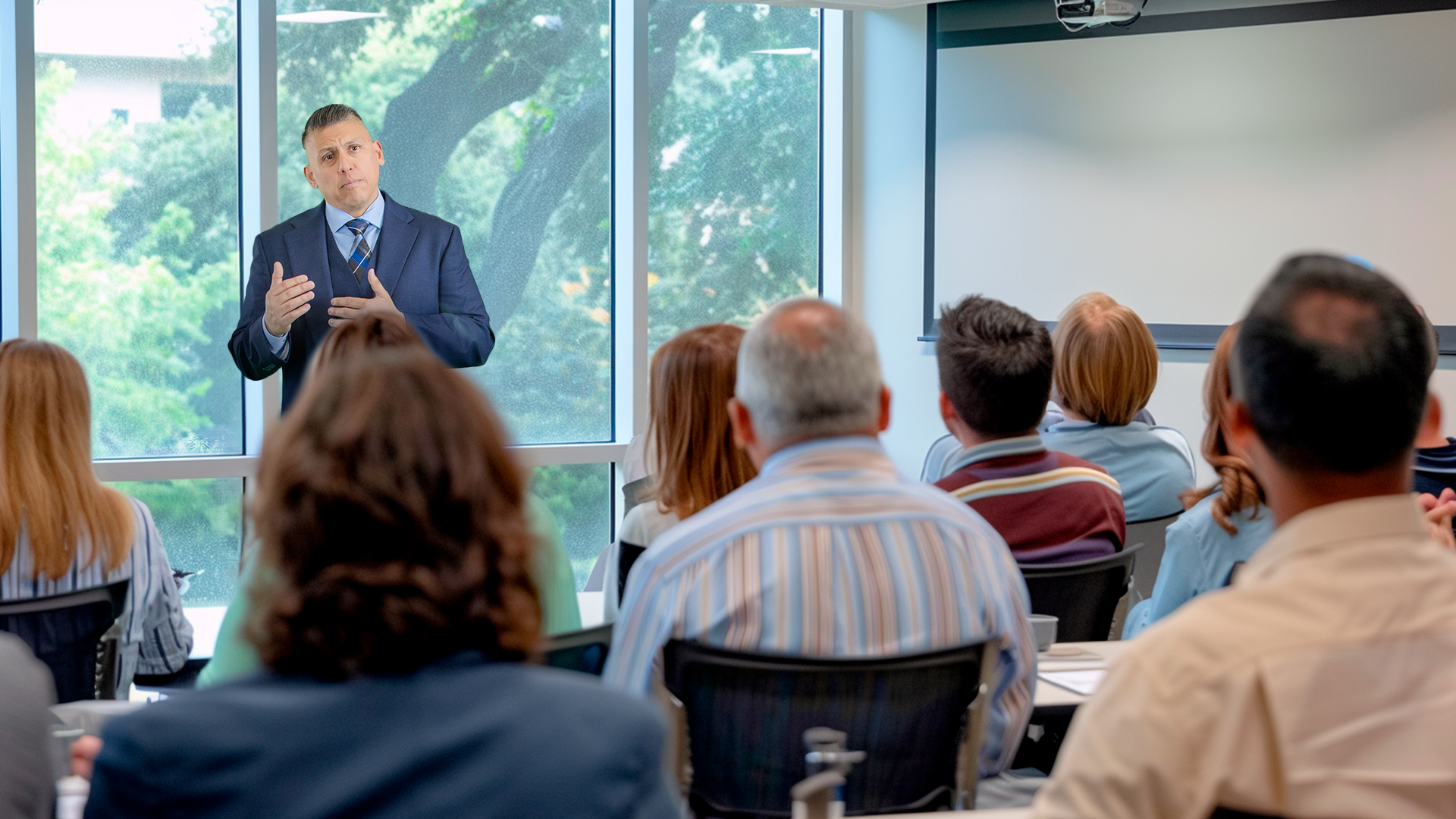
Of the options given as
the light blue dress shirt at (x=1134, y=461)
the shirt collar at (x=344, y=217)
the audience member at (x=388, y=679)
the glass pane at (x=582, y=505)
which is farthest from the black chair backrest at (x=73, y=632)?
the glass pane at (x=582, y=505)

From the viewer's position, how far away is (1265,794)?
106 centimetres

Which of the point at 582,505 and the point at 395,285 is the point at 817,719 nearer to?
the point at 395,285

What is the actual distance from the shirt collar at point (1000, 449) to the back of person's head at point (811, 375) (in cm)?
81

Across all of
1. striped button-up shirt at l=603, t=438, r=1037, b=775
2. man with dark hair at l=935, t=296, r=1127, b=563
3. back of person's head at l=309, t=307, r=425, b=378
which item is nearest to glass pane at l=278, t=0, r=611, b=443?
back of person's head at l=309, t=307, r=425, b=378

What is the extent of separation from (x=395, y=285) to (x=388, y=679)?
393 cm

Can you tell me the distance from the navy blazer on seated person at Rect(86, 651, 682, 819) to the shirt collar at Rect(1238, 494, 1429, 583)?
57cm

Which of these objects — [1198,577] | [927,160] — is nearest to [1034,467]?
[1198,577]

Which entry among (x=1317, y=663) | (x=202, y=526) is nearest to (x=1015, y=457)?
(x=1317, y=663)

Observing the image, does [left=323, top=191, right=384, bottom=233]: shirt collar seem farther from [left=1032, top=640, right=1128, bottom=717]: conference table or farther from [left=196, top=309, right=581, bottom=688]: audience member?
[left=1032, top=640, right=1128, bottom=717]: conference table

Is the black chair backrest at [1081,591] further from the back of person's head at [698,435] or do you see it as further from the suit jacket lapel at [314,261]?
the suit jacket lapel at [314,261]

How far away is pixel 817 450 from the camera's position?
1.86 metres

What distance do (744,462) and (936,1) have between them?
4275mm

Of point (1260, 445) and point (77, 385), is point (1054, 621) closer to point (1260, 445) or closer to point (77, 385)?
point (1260, 445)

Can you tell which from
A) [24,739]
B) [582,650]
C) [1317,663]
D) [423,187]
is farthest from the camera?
[423,187]
